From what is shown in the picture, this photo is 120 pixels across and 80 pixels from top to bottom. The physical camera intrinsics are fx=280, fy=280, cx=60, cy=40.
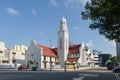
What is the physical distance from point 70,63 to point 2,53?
28.9 m

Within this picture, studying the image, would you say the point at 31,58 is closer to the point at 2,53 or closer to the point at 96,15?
the point at 2,53

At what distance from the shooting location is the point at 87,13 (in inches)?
483

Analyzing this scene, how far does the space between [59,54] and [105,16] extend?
9835cm

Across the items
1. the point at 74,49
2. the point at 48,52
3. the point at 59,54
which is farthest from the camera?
the point at 74,49

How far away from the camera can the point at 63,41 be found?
350ft

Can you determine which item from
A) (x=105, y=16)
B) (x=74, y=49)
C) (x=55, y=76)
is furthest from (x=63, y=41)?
(x=105, y=16)

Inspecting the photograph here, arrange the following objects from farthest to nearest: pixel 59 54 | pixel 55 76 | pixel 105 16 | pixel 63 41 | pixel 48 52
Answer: pixel 59 54 → pixel 48 52 → pixel 63 41 → pixel 55 76 → pixel 105 16

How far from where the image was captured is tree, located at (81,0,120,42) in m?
10.9

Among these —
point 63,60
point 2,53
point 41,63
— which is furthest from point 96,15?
point 2,53

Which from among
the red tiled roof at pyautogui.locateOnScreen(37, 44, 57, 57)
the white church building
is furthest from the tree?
the red tiled roof at pyautogui.locateOnScreen(37, 44, 57, 57)

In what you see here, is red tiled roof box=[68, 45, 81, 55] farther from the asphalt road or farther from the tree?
the tree

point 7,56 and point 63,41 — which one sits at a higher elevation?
point 63,41

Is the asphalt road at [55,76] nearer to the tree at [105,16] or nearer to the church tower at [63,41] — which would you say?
Answer: the tree at [105,16]

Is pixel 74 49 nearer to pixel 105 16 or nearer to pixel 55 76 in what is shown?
pixel 55 76
